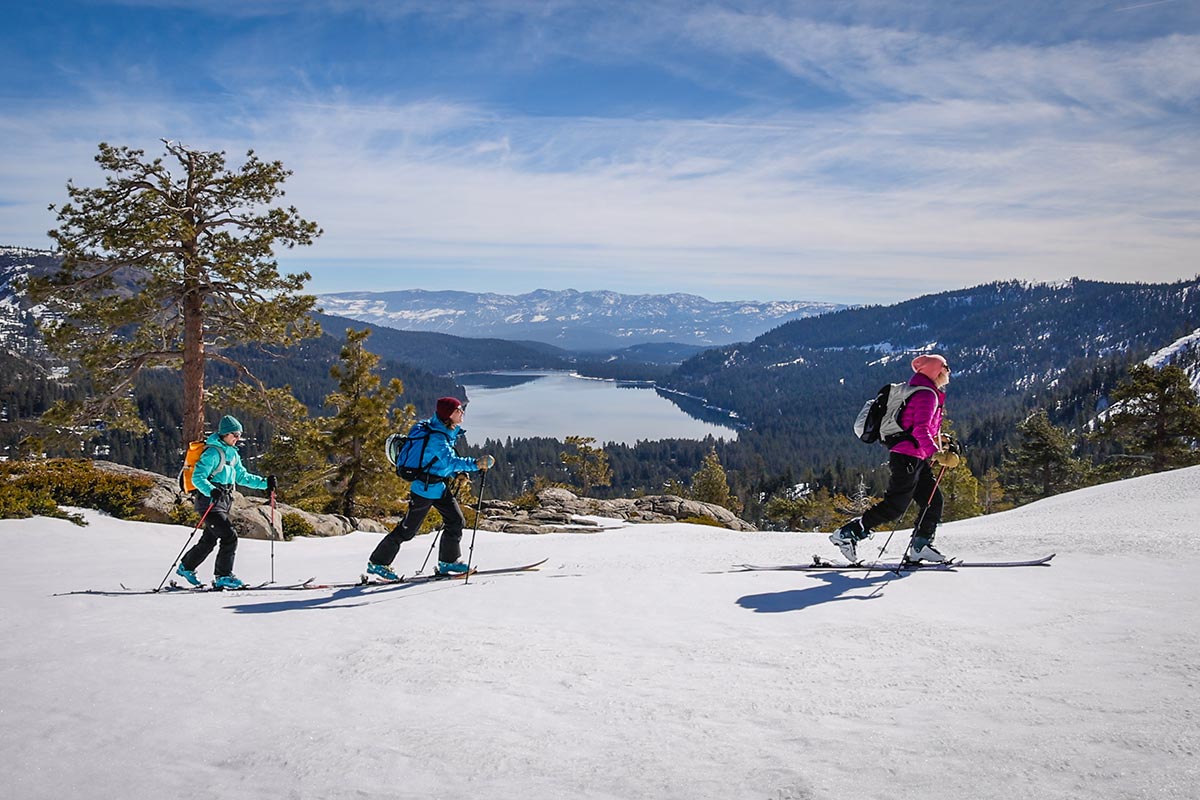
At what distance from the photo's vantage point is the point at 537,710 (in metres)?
3.75

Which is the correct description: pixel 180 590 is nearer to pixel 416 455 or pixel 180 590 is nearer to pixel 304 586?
pixel 304 586

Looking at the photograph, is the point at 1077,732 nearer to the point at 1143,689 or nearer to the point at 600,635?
the point at 1143,689

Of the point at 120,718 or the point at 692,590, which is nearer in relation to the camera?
the point at 120,718

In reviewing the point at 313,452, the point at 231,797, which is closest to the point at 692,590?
the point at 231,797

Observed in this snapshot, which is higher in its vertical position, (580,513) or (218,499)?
(218,499)

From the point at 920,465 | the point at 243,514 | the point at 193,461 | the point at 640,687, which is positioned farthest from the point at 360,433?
the point at 640,687

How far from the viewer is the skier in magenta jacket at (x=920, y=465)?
6.86 metres

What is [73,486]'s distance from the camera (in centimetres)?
1378

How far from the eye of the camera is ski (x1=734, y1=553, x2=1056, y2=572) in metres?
6.75

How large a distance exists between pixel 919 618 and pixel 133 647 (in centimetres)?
608

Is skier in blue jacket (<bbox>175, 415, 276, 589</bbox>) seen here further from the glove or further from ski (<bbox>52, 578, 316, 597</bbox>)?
the glove

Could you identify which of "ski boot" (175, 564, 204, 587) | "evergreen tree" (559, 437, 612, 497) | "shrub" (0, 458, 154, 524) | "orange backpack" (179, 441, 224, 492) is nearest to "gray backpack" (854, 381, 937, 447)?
"orange backpack" (179, 441, 224, 492)

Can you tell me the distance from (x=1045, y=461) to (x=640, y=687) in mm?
43539

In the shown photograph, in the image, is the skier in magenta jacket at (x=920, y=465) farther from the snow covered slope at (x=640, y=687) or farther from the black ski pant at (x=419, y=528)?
the black ski pant at (x=419, y=528)
